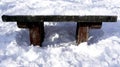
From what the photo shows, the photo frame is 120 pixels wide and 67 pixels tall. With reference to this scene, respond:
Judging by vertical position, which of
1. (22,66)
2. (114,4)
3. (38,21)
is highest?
(38,21)

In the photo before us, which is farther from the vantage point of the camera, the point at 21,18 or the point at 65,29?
the point at 65,29

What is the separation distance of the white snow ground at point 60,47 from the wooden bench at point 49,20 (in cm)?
13

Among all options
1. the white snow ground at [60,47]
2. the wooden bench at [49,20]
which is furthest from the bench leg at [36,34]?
the white snow ground at [60,47]

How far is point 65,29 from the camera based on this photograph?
5980 millimetres

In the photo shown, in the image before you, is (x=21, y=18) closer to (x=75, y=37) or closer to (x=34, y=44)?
(x=34, y=44)

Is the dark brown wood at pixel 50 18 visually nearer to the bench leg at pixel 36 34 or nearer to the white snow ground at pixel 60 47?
the white snow ground at pixel 60 47

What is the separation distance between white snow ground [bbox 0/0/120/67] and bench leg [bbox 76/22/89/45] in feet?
0.31

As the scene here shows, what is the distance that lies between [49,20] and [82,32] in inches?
28.4

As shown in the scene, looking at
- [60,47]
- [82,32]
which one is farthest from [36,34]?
[82,32]

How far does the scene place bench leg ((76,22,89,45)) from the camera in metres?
5.23

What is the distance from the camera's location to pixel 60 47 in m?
5.25

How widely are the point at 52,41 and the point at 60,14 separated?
0.80 metres

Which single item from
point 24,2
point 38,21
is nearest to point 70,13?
point 38,21

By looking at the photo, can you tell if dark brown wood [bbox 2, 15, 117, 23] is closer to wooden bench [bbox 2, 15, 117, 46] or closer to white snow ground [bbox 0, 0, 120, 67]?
wooden bench [bbox 2, 15, 117, 46]
